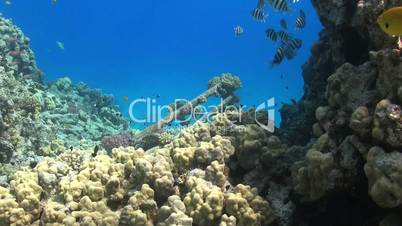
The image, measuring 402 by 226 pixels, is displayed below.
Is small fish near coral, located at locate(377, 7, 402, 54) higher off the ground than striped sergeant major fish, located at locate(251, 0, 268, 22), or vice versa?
striped sergeant major fish, located at locate(251, 0, 268, 22)

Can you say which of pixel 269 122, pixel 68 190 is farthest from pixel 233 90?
pixel 68 190

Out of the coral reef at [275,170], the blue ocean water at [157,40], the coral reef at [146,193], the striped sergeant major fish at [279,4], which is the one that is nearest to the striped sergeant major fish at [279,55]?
the striped sergeant major fish at [279,4]

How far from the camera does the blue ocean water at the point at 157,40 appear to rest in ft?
292

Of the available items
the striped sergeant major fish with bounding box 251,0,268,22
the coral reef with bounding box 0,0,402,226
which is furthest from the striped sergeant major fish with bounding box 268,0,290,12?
the striped sergeant major fish with bounding box 251,0,268,22

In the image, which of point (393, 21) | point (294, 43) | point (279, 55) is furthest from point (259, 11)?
point (393, 21)

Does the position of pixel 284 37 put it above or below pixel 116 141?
above

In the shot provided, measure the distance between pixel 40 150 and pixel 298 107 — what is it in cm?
639

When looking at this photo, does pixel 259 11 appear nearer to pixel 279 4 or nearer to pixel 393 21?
pixel 279 4

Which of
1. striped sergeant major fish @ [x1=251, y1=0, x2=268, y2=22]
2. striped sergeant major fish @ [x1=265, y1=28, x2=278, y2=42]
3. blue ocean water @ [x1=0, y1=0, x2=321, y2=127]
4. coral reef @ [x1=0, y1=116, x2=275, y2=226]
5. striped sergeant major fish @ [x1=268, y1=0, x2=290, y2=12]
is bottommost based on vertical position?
coral reef @ [x1=0, y1=116, x2=275, y2=226]

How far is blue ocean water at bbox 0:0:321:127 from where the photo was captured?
292 feet

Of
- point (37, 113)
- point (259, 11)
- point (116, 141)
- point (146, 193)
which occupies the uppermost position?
point (259, 11)

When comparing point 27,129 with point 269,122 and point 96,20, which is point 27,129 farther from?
point 96,20

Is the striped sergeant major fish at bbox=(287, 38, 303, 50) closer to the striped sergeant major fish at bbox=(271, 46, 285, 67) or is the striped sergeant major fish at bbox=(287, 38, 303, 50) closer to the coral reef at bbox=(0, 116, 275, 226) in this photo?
the striped sergeant major fish at bbox=(271, 46, 285, 67)

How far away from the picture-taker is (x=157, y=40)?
12781 centimetres
